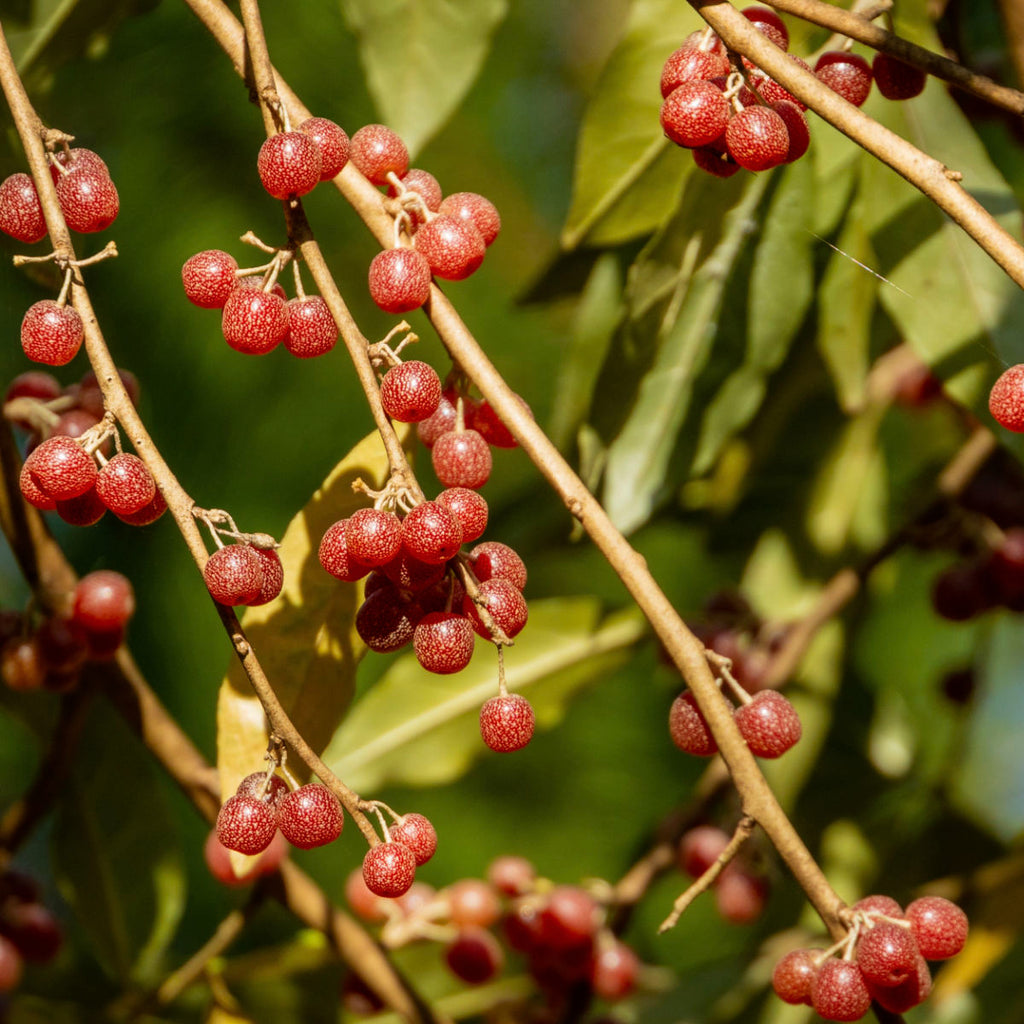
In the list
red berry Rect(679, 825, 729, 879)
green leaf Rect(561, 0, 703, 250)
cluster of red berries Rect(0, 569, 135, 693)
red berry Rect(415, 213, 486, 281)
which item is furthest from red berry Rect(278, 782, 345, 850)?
red berry Rect(679, 825, 729, 879)

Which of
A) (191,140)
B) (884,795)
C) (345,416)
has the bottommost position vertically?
(884,795)

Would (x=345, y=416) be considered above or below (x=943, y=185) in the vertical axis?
below

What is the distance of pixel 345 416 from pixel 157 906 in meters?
0.41

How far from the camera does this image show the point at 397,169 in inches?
20.3

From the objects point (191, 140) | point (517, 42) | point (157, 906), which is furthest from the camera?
point (517, 42)

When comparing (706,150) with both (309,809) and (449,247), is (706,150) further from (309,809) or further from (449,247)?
(309,809)

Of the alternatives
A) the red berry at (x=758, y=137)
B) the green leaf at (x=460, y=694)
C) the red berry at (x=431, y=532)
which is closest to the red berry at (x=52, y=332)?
the red berry at (x=431, y=532)

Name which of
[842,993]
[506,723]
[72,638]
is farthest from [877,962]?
[72,638]

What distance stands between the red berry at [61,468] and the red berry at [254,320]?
2.9 inches

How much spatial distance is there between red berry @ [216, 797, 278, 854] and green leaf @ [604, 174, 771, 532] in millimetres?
321

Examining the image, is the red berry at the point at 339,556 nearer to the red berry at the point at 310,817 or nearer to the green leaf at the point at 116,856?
the red berry at the point at 310,817

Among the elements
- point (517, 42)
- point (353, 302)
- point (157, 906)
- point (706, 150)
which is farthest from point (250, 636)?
point (517, 42)

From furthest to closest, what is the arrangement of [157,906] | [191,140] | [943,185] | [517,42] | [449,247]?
[517,42] → [191,140] → [157,906] → [449,247] → [943,185]

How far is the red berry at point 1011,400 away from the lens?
41 centimetres
